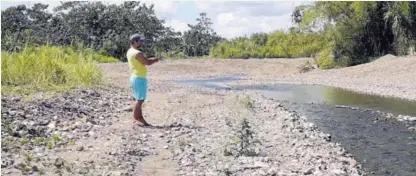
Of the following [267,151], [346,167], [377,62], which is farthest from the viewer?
[377,62]

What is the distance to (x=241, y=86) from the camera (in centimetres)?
2802

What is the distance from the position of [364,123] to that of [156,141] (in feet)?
22.9

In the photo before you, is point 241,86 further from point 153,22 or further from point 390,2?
point 153,22

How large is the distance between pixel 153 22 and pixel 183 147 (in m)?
48.3

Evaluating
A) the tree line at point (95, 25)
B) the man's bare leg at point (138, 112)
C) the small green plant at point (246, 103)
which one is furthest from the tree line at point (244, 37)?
the man's bare leg at point (138, 112)

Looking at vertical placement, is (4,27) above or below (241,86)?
above

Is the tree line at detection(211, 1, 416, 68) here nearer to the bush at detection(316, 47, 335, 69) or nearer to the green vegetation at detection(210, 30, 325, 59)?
the bush at detection(316, 47, 335, 69)

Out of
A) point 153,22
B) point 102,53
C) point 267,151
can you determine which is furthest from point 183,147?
point 153,22

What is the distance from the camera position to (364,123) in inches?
571

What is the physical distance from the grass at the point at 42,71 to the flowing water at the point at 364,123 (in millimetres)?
6919

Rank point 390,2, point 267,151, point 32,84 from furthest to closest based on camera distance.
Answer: point 390,2, point 32,84, point 267,151

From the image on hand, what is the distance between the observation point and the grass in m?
14.5

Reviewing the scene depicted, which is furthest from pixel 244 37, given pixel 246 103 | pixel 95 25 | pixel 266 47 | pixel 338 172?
pixel 338 172

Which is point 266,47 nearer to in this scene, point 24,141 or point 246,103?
point 246,103
